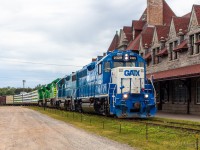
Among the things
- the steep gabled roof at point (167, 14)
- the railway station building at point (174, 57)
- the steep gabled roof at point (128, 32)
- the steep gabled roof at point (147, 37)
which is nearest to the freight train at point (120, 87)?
the railway station building at point (174, 57)

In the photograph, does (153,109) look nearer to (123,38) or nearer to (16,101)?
(123,38)

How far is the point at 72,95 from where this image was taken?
1455 inches

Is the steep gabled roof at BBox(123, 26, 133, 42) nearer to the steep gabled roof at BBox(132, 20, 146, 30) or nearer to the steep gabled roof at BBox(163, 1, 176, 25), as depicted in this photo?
the steep gabled roof at BBox(132, 20, 146, 30)

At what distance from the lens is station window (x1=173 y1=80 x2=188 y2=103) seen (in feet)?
111

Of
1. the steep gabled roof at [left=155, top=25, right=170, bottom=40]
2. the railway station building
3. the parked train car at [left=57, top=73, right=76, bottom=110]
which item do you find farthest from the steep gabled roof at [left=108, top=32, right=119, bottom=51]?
the steep gabled roof at [left=155, top=25, right=170, bottom=40]

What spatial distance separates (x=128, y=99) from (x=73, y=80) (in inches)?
652

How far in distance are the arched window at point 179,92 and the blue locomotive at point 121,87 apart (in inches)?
393

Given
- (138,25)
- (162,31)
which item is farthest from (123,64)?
(138,25)

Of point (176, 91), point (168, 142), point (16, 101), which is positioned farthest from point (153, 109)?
point (16, 101)

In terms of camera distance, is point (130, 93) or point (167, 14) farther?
point (167, 14)

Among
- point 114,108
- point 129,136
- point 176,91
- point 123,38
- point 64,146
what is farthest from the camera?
point 123,38

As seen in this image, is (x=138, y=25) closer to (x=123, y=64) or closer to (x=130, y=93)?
(x=123, y=64)

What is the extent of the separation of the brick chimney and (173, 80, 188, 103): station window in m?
16.3

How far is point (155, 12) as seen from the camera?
50000 mm
